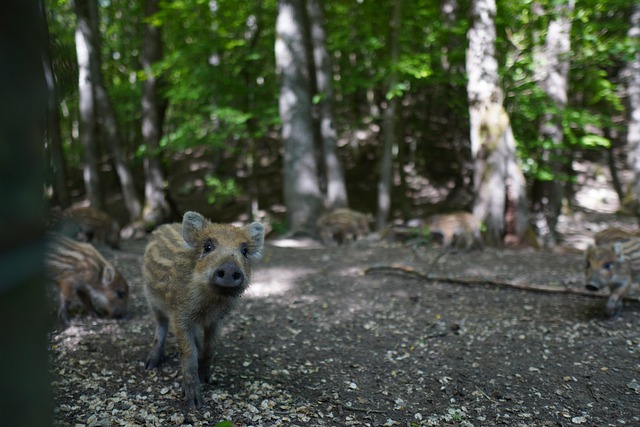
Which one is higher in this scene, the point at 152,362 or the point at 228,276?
the point at 228,276

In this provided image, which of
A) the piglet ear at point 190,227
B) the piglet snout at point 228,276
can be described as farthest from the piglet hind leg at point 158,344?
the piglet snout at point 228,276

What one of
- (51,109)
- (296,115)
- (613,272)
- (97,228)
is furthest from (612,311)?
(97,228)

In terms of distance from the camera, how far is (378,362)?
13.2ft

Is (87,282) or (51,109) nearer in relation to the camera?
(51,109)

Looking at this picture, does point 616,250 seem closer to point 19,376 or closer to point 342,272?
point 342,272

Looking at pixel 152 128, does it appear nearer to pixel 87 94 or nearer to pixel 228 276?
pixel 87 94

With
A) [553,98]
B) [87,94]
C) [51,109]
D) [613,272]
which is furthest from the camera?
[87,94]

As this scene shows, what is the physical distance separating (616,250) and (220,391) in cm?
431

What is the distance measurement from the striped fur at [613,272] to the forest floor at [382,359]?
0.70 feet

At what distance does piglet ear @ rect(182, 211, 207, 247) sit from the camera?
334cm

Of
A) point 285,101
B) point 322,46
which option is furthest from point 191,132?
point 322,46

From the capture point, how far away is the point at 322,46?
10.4m

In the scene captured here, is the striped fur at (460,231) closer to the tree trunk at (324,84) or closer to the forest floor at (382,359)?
the forest floor at (382,359)

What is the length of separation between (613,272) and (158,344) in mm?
4506
